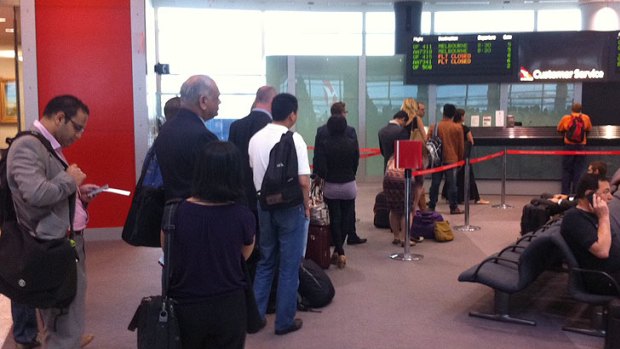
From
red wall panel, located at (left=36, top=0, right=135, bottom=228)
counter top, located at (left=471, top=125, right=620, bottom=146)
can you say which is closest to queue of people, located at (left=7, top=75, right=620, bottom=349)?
red wall panel, located at (left=36, top=0, right=135, bottom=228)

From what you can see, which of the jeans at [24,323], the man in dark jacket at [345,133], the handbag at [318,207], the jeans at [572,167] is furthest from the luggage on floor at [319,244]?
the jeans at [572,167]

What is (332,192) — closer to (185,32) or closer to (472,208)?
(472,208)

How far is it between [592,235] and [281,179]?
2090 mm

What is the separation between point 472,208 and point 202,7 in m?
9.05

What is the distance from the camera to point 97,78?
723cm

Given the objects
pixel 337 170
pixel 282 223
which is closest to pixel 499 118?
pixel 337 170

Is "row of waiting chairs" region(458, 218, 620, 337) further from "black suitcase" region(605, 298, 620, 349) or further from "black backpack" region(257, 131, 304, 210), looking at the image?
"black backpack" region(257, 131, 304, 210)

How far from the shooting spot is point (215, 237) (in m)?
2.34

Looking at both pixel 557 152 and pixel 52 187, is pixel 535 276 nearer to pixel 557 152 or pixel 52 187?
pixel 52 187

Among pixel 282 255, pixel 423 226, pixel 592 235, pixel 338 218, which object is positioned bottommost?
pixel 423 226

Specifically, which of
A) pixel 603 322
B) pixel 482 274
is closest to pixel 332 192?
pixel 482 274

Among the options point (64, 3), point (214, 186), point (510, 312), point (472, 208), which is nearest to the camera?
point (214, 186)

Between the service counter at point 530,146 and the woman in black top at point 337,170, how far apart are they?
591cm

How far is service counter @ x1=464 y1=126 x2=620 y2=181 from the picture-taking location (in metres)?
11.3
